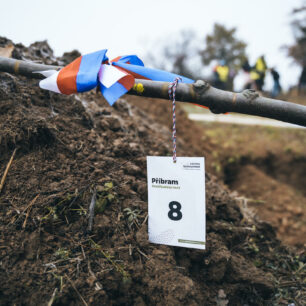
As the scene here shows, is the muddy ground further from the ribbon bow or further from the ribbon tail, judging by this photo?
the ribbon tail

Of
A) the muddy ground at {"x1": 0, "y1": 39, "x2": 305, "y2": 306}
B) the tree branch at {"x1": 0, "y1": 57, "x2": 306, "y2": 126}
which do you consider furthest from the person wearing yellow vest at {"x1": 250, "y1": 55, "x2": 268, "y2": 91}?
the tree branch at {"x1": 0, "y1": 57, "x2": 306, "y2": 126}

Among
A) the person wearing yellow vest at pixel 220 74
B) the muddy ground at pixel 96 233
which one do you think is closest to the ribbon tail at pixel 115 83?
the muddy ground at pixel 96 233

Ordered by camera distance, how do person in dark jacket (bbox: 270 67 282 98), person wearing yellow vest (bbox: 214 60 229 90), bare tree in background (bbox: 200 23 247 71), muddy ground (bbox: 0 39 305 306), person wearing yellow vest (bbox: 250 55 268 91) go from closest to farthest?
muddy ground (bbox: 0 39 305 306) → person wearing yellow vest (bbox: 250 55 268 91) → person in dark jacket (bbox: 270 67 282 98) → person wearing yellow vest (bbox: 214 60 229 90) → bare tree in background (bbox: 200 23 247 71)

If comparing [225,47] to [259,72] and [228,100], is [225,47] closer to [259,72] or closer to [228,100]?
[259,72]

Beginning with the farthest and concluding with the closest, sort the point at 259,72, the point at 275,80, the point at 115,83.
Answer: the point at 275,80
the point at 259,72
the point at 115,83

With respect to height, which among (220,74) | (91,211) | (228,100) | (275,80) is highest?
(220,74)

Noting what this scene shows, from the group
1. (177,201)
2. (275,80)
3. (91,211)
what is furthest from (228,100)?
(275,80)

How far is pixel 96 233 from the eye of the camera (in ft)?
4.95

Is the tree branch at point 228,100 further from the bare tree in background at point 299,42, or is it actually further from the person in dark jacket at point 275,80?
the bare tree in background at point 299,42

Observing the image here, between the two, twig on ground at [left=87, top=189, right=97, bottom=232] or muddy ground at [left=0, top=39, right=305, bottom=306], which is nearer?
muddy ground at [left=0, top=39, right=305, bottom=306]

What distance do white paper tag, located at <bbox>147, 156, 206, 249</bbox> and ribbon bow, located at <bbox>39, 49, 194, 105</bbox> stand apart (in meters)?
0.43

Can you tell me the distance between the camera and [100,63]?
1538mm

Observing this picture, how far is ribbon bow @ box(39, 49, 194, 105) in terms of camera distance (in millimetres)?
1475

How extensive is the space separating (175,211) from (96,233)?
1.48ft
